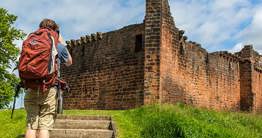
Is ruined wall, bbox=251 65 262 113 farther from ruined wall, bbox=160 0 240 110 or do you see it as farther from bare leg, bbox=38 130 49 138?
bare leg, bbox=38 130 49 138

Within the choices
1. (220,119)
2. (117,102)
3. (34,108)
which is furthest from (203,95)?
(34,108)

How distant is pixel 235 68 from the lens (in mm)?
24969

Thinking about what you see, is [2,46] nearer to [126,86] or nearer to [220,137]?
[126,86]

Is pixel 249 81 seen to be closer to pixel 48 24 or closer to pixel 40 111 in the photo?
pixel 48 24

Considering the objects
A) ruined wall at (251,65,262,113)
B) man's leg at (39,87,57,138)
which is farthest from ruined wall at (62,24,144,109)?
man's leg at (39,87,57,138)

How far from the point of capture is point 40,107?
6.97 metres

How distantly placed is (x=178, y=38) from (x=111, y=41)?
2.87 meters

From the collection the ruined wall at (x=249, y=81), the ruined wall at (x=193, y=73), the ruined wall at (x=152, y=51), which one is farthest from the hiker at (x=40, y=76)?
the ruined wall at (x=249, y=81)

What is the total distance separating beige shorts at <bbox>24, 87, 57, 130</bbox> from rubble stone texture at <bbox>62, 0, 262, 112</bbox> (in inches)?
414

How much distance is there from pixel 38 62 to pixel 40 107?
715 millimetres

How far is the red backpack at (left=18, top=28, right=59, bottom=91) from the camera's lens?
6.66 m

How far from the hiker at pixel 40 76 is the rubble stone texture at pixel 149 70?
10.5m

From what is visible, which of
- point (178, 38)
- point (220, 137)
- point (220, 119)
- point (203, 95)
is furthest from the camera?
point (203, 95)

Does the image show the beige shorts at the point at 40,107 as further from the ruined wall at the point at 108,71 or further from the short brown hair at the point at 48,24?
Result: the ruined wall at the point at 108,71
